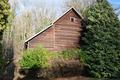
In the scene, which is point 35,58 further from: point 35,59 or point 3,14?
point 3,14

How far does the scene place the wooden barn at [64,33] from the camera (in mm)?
38500

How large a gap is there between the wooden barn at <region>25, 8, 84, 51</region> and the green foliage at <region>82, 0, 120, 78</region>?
4.91 metres

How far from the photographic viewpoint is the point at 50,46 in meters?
38.6

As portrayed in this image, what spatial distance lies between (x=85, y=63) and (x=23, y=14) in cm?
3112

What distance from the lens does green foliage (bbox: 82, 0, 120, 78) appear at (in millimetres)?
32062

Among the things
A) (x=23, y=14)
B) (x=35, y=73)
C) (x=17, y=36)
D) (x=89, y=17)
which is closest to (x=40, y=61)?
(x=35, y=73)

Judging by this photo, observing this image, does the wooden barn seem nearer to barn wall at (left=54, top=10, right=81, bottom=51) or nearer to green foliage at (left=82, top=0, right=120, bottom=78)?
barn wall at (left=54, top=10, right=81, bottom=51)

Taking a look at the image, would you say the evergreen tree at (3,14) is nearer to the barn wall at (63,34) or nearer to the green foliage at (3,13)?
the green foliage at (3,13)

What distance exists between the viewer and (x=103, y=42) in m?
32.7

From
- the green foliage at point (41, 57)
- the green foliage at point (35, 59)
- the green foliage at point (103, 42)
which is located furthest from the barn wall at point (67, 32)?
the green foliage at point (103, 42)

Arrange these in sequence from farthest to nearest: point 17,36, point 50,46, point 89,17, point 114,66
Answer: point 17,36
point 50,46
point 89,17
point 114,66

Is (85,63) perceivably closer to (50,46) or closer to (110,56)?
(110,56)

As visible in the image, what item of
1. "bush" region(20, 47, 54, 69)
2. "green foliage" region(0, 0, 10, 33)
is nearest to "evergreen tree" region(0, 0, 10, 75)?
"green foliage" region(0, 0, 10, 33)

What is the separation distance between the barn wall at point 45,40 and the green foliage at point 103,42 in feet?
18.6
